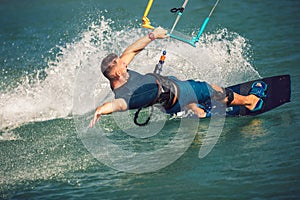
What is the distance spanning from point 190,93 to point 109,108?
137 cm

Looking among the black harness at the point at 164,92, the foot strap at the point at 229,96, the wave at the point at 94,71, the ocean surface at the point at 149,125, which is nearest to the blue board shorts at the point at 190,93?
the black harness at the point at 164,92

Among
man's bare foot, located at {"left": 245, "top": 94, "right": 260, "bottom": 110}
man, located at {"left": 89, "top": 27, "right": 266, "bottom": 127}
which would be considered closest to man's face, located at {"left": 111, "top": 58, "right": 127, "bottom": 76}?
man, located at {"left": 89, "top": 27, "right": 266, "bottom": 127}

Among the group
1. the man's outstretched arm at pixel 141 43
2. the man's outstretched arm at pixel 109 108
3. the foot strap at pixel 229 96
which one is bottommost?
the foot strap at pixel 229 96

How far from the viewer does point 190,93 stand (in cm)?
639

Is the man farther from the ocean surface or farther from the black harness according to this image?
the ocean surface

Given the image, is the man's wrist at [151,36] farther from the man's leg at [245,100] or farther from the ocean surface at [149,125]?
the man's leg at [245,100]

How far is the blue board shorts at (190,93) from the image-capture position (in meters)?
6.33

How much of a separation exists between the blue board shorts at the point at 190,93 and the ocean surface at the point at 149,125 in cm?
43

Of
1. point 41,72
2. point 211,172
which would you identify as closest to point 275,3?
point 41,72

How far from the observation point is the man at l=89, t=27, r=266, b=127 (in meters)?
5.73

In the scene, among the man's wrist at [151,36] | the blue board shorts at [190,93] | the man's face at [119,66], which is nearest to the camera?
the man's face at [119,66]

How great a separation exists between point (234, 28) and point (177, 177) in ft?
21.8

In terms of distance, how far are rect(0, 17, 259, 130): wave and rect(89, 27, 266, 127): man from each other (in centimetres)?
194

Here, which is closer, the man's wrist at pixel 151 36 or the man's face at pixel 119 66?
the man's face at pixel 119 66
